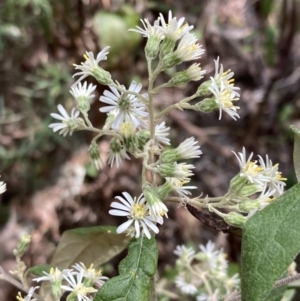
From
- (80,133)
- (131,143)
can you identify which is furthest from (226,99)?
(80,133)

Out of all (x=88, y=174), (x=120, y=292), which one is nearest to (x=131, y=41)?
(x=88, y=174)

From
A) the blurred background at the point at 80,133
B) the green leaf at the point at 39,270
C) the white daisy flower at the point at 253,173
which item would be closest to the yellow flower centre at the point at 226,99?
the white daisy flower at the point at 253,173

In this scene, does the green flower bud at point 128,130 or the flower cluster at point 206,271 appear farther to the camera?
the flower cluster at point 206,271

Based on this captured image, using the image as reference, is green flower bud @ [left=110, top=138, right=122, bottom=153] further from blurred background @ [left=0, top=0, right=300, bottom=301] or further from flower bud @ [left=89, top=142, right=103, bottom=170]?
blurred background @ [left=0, top=0, right=300, bottom=301]

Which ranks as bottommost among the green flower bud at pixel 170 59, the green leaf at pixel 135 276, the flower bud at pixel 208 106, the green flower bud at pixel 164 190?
the green leaf at pixel 135 276

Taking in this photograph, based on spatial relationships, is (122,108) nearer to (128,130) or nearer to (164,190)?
(128,130)

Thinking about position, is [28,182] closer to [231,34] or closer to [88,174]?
[88,174]

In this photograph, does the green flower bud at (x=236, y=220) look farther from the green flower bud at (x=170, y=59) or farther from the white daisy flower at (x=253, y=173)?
the green flower bud at (x=170, y=59)
